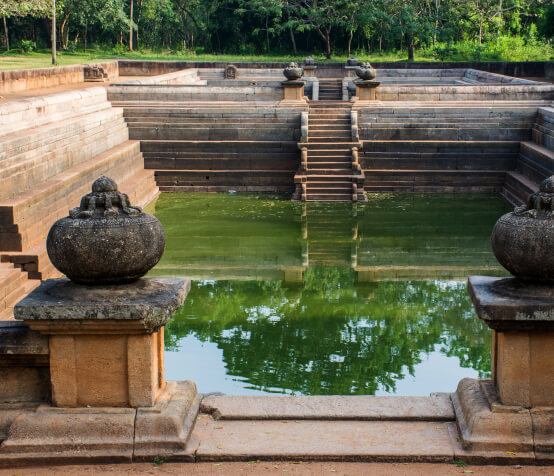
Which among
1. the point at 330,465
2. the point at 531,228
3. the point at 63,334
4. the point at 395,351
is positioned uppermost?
the point at 531,228

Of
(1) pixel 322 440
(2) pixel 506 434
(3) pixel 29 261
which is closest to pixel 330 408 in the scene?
(1) pixel 322 440

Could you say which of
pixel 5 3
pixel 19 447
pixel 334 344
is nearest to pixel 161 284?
pixel 19 447

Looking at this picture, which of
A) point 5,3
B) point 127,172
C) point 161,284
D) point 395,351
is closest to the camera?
point 161,284

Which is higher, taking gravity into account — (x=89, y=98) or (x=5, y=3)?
(x=5, y=3)

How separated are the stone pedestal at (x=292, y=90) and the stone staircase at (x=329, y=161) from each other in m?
0.74

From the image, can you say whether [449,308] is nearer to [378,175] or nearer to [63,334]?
[63,334]

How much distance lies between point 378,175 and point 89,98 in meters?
6.43

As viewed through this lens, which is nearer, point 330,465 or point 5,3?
point 330,465

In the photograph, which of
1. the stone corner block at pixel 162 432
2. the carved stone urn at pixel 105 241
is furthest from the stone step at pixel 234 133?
the stone corner block at pixel 162 432

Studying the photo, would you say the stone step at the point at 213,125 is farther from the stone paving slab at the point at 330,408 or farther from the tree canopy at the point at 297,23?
the tree canopy at the point at 297,23

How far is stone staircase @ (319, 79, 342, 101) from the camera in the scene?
25594mm

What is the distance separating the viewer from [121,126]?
57.6 ft

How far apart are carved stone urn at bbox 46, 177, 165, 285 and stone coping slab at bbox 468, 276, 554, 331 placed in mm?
1749

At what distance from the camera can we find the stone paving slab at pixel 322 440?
4.04 m
